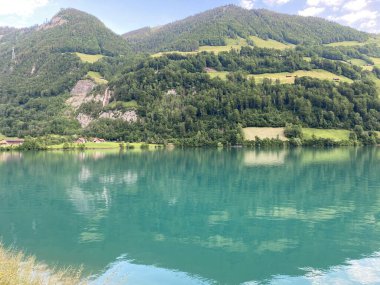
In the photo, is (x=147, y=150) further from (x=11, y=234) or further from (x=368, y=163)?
→ (x=11, y=234)

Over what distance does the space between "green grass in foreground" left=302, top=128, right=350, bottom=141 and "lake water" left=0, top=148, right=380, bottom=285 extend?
9202 centimetres

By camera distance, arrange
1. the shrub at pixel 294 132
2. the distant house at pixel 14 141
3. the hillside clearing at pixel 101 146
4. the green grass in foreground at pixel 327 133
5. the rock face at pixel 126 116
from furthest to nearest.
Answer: the rock face at pixel 126 116, the distant house at pixel 14 141, the green grass in foreground at pixel 327 133, the shrub at pixel 294 132, the hillside clearing at pixel 101 146

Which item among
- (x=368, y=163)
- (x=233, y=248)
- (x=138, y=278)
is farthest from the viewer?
(x=368, y=163)

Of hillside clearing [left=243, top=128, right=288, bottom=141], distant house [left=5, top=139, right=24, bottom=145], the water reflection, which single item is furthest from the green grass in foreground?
the water reflection

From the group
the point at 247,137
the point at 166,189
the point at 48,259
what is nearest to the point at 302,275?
the point at 48,259

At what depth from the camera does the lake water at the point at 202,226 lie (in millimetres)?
27703

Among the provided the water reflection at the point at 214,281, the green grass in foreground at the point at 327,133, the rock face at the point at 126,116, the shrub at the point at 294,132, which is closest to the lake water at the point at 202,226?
the water reflection at the point at 214,281

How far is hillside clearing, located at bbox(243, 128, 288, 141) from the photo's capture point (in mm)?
168438

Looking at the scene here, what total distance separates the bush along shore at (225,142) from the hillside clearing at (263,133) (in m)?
1.54

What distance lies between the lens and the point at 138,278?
26.2 metres

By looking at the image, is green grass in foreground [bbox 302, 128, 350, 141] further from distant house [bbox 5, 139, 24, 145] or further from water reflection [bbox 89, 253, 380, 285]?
water reflection [bbox 89, 253, 380, 285]

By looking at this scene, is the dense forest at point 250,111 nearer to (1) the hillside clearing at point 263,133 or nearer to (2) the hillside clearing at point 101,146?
(1) the hillside clearing at point 263,133

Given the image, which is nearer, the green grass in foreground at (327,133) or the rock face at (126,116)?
the green grass in foreground at (327,133)

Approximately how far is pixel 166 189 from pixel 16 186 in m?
26.7
